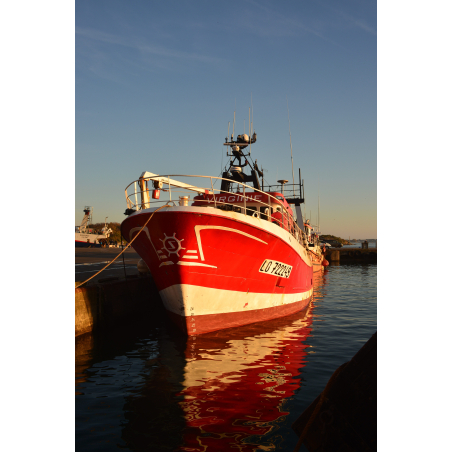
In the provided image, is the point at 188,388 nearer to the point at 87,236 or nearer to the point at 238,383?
the point at 238,383

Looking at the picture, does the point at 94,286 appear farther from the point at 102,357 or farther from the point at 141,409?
the point at 141,409

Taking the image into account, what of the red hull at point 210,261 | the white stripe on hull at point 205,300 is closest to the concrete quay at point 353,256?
the red hull at point 210,261

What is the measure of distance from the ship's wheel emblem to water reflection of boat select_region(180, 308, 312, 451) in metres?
2.46

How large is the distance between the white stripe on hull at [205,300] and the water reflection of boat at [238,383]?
0.70m

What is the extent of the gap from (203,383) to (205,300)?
116 inches

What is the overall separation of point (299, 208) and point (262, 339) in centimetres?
1306

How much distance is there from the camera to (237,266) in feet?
29.9

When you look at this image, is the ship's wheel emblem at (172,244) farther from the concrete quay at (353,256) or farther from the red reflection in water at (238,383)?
the concrete quay at (353,256)

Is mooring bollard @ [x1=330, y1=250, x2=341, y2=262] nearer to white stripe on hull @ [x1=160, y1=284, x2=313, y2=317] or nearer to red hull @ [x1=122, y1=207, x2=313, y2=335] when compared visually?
red hull @ [x1=122, y1=207, x2=313, y2=335]

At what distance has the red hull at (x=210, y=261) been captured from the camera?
328 inches

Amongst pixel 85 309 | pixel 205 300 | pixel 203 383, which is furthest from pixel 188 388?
pixel 85 309

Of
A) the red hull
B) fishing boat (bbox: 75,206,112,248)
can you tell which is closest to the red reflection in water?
the red hull

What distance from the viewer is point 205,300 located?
895 centimetres

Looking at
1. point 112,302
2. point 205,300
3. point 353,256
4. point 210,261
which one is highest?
point 210,261
